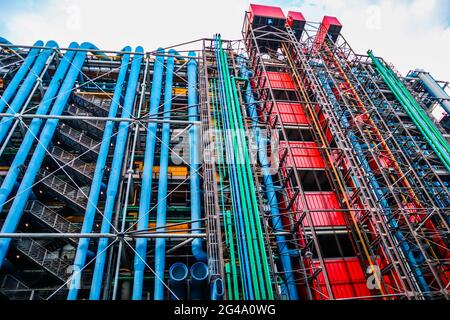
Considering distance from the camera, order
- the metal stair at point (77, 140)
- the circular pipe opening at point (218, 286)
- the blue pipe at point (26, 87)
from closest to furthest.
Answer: the circular pipe opening at point (218, 286) < the blue pipe at point (26, 87) < the metal stair at point (77, 140)

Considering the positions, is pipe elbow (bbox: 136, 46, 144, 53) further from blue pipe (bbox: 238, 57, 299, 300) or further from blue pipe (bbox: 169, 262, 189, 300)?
blue pipe (bbox: 169, 262, 189, 300)

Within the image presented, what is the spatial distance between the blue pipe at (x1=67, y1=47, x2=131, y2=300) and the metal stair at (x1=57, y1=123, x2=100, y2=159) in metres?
1.24

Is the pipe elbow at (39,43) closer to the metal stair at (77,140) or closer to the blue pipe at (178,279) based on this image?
the metal stair at (77,140)

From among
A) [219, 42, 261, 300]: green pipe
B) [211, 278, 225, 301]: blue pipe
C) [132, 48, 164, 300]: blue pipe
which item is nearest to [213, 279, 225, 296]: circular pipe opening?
[211, 278, 225, 301]: blue pipe

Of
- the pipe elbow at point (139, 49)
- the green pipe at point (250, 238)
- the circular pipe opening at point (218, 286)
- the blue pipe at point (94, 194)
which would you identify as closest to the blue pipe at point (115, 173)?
the pipe elbow at point (139, 49)

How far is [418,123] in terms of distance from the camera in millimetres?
23328

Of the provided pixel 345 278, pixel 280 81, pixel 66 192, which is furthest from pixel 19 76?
pixel 345 278

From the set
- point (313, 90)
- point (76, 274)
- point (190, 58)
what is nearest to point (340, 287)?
point (76, 274)

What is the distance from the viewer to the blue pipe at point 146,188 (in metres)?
13.5

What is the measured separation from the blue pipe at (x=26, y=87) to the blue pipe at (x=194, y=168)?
418 inches

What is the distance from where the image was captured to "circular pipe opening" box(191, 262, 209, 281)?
1378 cm

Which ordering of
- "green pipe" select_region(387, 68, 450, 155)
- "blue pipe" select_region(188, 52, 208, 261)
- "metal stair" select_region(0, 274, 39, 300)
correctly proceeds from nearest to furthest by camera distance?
1. "metal stair" select_region(0, 274, 39, 300)
2. "blue pipe" select_region(188, 52, 208, 261)
3. "green pipe" select_region(387, 68, 450, 155)

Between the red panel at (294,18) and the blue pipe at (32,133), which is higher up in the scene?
the red panel at (294,18)
